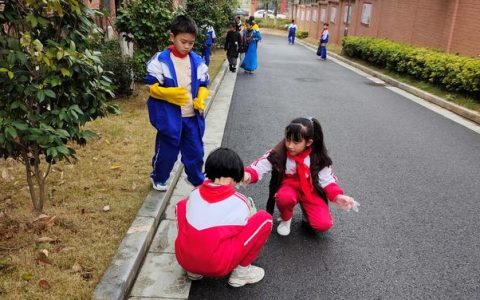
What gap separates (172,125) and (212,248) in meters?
1.51

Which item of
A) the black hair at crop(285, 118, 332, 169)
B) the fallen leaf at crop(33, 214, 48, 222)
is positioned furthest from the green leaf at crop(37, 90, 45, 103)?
the black hair at crop(285, 118, 332, 169)

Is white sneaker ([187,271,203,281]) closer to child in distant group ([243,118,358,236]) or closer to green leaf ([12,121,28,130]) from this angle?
child in distant group ([243,118,358,236])

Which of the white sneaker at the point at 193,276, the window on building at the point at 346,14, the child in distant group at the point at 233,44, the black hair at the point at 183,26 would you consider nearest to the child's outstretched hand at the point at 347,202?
the white sneaker at the point at 193,276

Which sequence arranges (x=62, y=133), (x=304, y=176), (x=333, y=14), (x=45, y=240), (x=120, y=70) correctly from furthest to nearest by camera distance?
(x=333, y=14) → (x=120, y=70) → (x=304, y=176) → (x=45, y=240) → (x=62, y=133)

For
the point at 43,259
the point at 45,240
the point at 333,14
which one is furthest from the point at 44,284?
the point at 333,14

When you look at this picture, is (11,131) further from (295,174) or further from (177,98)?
(295,174)

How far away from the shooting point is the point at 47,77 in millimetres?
3133

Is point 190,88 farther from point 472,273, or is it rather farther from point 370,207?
point 472,273

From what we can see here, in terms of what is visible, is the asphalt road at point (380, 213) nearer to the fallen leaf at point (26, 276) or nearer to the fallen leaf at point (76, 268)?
the fallen leaf at point (76, 268)

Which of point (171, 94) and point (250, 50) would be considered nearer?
point (171, 94)

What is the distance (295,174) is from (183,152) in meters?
1.14

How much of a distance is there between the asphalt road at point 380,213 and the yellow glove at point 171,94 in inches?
57.4

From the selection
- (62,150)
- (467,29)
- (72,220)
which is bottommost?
(72,220)

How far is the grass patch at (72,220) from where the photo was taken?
2955 millimetres
